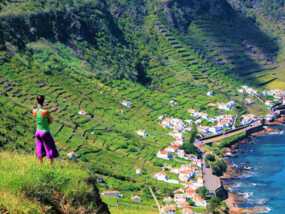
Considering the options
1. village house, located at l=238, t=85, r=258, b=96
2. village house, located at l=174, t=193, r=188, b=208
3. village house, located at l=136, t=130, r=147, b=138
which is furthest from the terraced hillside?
village house, located at l=174, t=193, r=188, b=208

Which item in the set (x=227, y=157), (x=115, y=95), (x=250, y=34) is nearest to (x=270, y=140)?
(x=227, y=157)

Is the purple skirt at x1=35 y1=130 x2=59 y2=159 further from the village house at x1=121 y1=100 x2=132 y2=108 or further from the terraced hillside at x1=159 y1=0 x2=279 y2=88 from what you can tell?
the terraced hillside at x1=159 y1=0 x2=279 y2=88

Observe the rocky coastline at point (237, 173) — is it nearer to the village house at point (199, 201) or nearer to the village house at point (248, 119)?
the village house at point (248, 119)

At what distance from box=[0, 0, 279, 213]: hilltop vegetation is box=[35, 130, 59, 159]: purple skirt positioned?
1.48ft

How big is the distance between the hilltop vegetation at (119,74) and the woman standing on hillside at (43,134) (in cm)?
49

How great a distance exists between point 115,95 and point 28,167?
104 metres

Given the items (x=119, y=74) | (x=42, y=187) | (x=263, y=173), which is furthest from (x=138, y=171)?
(x=42, y=187)

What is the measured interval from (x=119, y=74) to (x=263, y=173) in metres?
48.3

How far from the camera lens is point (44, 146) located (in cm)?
1423

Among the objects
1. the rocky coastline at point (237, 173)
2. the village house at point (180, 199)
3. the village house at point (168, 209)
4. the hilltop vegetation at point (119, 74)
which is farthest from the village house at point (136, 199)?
the rocky coastline at point (237, 173)

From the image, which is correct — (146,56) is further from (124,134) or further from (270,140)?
(124,134)

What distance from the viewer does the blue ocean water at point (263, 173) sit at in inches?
3208

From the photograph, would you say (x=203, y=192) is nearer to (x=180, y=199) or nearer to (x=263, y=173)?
(x=180, y=199)

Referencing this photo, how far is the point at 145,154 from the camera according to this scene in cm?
9256
